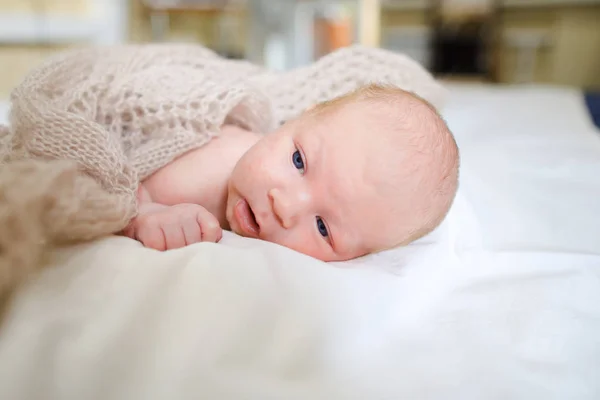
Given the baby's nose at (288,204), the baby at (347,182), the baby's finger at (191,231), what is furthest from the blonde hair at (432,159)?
the baby's finger at (191,231)

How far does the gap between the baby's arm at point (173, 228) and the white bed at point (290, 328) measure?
3cm

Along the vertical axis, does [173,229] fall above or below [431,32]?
above

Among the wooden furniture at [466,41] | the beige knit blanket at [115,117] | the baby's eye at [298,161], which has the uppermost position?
the beige knit blanket at [115,117]

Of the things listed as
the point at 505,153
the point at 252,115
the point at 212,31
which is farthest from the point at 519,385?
the point at 212,31

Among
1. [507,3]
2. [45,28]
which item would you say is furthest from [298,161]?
[507,3]

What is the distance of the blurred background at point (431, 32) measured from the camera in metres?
4.19

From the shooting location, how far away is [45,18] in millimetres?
2639

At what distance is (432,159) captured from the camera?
65 cm

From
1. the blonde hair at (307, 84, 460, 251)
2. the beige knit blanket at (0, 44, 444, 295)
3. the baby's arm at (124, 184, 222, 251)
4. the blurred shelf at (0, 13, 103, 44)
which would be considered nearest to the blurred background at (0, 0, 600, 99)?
the blurred shelf at (0, 13, 103, 44)

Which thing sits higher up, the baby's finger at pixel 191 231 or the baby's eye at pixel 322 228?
the baby's finger at pixel 191 231

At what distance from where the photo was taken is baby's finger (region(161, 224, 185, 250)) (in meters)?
0.55

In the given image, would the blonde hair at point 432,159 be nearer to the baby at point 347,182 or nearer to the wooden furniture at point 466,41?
the baby at point 347,182

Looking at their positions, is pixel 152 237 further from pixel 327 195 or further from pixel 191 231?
pixel 327 195

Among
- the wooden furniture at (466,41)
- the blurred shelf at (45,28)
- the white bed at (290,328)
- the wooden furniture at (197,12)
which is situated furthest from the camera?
the wooden furniture at (466,41)
